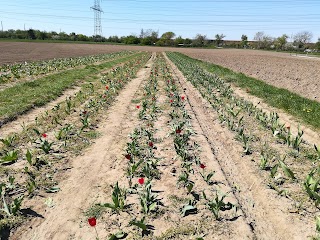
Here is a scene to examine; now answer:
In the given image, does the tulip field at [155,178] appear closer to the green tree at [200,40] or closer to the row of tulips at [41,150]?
the row of tulips at [41,150]

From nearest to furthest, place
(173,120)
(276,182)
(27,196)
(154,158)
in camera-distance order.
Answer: (27,196) < (276,182) < (154,158) < (173,120)

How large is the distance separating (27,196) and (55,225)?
37.7 inches

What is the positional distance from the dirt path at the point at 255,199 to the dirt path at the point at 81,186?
2299 millimetres

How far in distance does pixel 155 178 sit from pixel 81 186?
1.36 metres

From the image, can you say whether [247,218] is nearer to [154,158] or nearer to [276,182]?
[276,182]

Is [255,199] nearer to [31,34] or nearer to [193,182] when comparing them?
[193,182]

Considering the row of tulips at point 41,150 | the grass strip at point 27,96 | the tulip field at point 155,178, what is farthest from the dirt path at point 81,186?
the grass strip at point 27,96

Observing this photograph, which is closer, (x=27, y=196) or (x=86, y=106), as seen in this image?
(x=27, y=196)

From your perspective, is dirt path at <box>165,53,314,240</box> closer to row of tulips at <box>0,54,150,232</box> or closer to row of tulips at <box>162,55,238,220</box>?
row of tulips at <box>162,55,238,220</box>

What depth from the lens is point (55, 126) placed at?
7742 mm

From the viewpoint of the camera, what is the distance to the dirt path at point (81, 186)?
3707 mm

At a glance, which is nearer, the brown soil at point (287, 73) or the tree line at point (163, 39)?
the brown soil at point (287, 73)

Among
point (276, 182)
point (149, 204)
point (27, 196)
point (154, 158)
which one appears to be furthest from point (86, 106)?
point (276, 182)

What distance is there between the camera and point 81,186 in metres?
4.80
